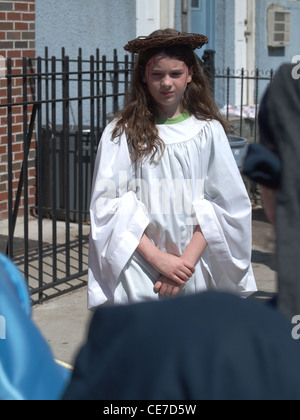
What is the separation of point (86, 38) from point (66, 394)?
8123 millimetres

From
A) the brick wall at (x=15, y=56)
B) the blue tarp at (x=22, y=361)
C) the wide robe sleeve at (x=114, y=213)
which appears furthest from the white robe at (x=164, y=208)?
the brick wall at (x=15, y=56)

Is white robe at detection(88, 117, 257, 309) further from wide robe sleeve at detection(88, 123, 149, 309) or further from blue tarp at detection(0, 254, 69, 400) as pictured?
blue tarp at detection(0, 254, 69, 400)

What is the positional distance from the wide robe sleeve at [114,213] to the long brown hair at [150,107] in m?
0.05

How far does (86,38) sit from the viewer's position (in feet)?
29.1

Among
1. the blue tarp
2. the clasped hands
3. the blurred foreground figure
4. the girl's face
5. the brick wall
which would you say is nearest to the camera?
the blurred foreground figure

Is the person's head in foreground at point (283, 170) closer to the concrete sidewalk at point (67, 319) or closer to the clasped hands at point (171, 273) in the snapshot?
the clasped hands at point (171, 273)

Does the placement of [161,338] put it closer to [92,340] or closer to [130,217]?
[92,340]

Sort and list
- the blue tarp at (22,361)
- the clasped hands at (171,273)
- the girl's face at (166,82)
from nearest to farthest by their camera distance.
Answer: the blue tarp at (22,361)
the clasped hands at (171,273)
the girl's face at (166,82)

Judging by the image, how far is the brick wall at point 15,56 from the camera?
744cm

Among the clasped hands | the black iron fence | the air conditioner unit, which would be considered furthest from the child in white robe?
the air conditioner unit

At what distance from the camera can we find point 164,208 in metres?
3.32

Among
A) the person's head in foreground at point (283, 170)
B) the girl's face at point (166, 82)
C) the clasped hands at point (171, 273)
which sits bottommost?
the clasped hands at point (171, 273)

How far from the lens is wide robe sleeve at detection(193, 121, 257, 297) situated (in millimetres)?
3385

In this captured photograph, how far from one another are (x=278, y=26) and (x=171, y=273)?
1072cm
